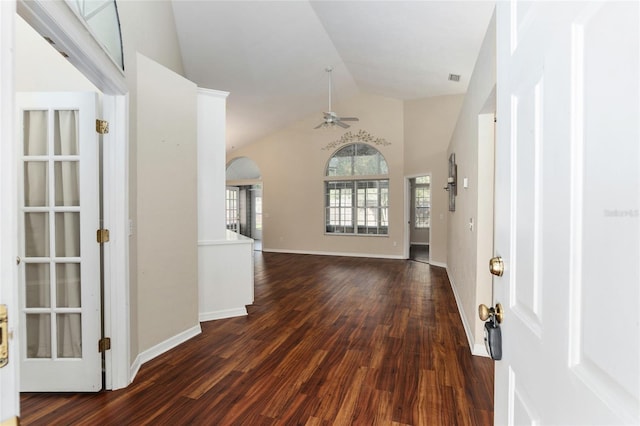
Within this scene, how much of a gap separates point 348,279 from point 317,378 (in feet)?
10.7

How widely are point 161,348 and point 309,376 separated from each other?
1325 mm

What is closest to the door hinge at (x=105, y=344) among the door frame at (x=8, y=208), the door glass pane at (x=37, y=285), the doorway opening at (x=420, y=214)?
the door glass pane at (x=37, y=285)

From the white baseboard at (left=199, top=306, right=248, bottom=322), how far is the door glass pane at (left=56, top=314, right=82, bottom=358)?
4.41 ft

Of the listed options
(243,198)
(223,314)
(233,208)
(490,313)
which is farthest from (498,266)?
(243,198)

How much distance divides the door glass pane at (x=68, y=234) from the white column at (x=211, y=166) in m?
1.30

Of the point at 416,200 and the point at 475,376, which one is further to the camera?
the point at 416,200

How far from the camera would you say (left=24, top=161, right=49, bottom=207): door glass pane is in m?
2.06

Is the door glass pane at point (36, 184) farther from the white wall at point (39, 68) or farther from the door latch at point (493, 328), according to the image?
the door latch at point (493, 328)

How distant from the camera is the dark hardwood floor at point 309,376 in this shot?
1877 millimetres

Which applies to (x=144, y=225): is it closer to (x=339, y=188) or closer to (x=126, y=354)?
(x=126, y=354)

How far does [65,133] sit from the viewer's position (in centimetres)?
210

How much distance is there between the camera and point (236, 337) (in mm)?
3023

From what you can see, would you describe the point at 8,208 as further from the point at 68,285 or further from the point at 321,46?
the point at 321,46

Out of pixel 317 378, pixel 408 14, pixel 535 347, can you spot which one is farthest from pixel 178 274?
pixel 408 14
